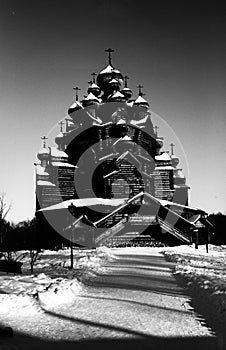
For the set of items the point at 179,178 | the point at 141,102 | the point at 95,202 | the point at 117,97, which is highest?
the point at 141,102

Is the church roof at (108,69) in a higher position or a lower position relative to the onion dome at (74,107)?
higher

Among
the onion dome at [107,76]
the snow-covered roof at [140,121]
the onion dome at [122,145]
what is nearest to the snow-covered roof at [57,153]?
the onion dome at [122,145]

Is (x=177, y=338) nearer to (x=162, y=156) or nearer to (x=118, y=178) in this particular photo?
(x=118, y=178)

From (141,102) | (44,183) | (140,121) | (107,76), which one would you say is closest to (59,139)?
(44,183)

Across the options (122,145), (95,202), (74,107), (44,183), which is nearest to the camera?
(95,202)

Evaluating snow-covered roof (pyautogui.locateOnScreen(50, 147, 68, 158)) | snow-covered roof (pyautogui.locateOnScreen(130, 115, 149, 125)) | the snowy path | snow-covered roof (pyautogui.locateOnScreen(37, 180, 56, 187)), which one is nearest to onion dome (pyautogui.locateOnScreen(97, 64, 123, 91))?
snow-covered roof (pyautogui.locateOnScreen(130, 115, 149, 125))

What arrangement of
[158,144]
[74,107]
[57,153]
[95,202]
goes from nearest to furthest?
1. [95,202]
2. [57,153]
3. [74,107]
4. [158,144]

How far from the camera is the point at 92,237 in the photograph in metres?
29.9

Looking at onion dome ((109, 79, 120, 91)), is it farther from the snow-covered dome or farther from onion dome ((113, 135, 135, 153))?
the snow-covered dome

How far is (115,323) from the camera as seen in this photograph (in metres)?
6.21

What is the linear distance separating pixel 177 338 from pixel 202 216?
1092 inches

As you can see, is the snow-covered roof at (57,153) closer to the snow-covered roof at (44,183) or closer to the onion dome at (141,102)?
the snow-covered roof at (44,183)

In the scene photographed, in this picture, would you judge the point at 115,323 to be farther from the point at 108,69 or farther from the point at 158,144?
the point at 108,69

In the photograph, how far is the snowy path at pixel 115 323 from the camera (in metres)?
5.16
